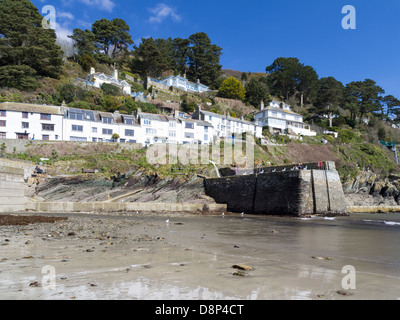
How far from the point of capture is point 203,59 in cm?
8850

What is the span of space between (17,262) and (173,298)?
3887 millimetres

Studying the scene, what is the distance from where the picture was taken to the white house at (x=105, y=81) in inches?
2519

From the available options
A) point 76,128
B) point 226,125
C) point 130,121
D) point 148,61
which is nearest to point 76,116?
point 76,128

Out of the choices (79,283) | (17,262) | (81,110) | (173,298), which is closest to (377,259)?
(173,298)

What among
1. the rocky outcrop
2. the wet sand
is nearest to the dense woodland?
the rocky outcrop

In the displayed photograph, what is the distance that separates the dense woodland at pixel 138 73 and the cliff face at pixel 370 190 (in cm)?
3346

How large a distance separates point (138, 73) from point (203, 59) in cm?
2170

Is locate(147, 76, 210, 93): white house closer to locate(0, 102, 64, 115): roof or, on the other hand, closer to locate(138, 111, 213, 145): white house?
locate(138, 111, 213, 145): white house

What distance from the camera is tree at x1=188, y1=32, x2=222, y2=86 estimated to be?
88.1 metres

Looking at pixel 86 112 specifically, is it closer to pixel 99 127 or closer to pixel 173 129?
pixel 99 127

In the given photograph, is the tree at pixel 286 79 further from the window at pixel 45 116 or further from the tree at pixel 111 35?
the window at pixel 45 116

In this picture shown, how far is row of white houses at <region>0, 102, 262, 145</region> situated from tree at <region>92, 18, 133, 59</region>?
45212mm

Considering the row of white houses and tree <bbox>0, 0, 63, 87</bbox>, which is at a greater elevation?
tree <bbox>0, 0, 63, 87</bbox>
